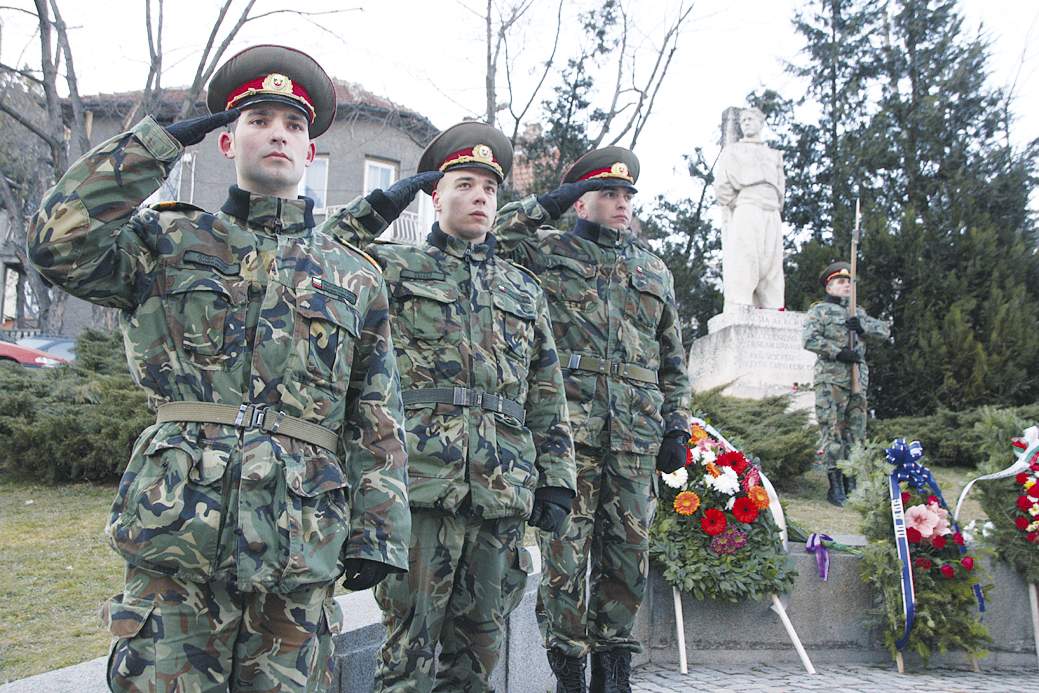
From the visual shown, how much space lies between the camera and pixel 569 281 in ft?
12.4

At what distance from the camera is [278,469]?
6.32ft

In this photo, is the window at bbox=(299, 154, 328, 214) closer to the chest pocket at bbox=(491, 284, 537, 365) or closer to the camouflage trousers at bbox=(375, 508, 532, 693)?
the chest pocket at bbox=(491, 284, 537, 365)

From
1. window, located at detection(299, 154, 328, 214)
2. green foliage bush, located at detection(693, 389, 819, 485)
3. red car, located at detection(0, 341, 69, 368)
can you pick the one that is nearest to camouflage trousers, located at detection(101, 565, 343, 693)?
green foliage bush, located at detection(693, 389, 819, 485)

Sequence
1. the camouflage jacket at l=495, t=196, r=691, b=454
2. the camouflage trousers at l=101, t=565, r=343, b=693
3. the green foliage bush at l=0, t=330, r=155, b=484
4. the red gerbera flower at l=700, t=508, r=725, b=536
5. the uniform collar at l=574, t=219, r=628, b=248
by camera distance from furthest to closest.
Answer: the green foliage bush at l=0, t=330, r=155, b=484 → the red gerbera flower at l=700, t=508, r=725, b=536 → the uniform collar at l=574, t=219, r=628, b=248 → the camouflage jacket at l=495, t=196, r=691, b=454 → the camouflage trousers at l=101, t=565, r=343, b=693

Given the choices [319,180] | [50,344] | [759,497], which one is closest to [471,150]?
[759,497]

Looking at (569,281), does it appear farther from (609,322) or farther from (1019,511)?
(1019,511)

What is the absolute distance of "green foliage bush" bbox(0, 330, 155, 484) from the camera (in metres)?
6.38

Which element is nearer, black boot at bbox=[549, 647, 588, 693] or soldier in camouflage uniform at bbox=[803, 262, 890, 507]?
black boot at bbox=[549, 647, 588, 693]

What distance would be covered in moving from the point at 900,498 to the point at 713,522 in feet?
3.96

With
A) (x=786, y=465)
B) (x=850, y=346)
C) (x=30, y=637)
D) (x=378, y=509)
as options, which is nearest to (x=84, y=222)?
(x=378, y=509)

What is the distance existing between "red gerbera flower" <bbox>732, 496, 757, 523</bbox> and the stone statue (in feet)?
28.0

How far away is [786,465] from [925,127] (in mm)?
12921

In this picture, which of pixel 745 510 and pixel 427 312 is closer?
pixel 427 312

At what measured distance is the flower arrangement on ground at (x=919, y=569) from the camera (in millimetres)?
4715
